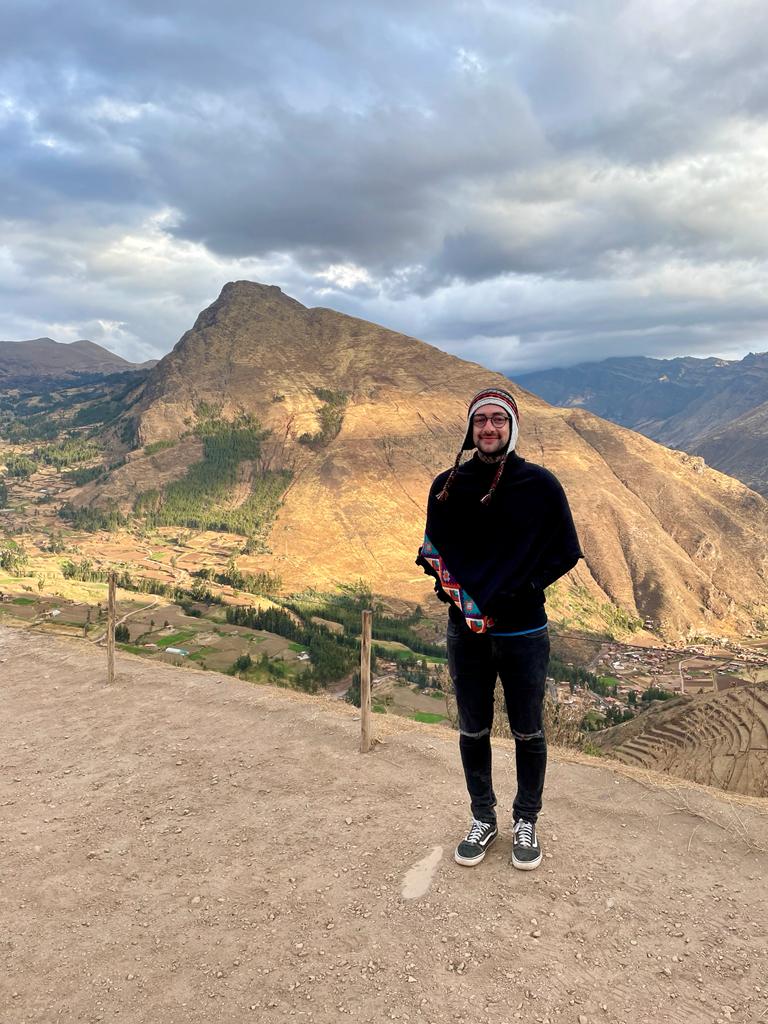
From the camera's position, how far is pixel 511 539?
394 cm

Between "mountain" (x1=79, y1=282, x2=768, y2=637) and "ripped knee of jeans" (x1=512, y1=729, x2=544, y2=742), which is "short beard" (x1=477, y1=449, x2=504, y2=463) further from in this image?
"mountain" (x1=79, y1=282, x2=768, y2=637)

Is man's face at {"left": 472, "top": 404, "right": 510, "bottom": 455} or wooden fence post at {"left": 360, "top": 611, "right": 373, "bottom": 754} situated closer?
man's face at {"left": 472, "top": 404, "right": 510, "bottom": 455}

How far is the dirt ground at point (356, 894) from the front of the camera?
349 centimetres

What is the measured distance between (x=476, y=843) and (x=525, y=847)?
389mm

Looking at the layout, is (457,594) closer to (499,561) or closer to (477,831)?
(499,561)

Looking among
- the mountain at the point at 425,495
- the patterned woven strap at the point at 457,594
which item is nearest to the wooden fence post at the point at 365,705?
the patterned woven strap at the point at 457,594

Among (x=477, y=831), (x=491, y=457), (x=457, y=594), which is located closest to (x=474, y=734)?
(x=477, y=831)

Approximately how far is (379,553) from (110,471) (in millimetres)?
99586

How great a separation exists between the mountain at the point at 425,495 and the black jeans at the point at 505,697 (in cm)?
11662

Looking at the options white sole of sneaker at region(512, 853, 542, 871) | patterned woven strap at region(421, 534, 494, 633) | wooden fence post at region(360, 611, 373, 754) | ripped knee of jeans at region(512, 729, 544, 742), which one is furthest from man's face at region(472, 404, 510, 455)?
wooden fence post at region(360, 611, 373, 754)

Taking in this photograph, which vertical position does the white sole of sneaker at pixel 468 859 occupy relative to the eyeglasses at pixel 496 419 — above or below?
below

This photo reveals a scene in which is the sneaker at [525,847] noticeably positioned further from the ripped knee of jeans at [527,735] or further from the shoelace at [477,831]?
the ripped knee of jeans at [527,735]

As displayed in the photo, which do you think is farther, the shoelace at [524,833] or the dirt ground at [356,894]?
the shoelace at [524,833]

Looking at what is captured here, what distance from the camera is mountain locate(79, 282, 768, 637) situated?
413ft
